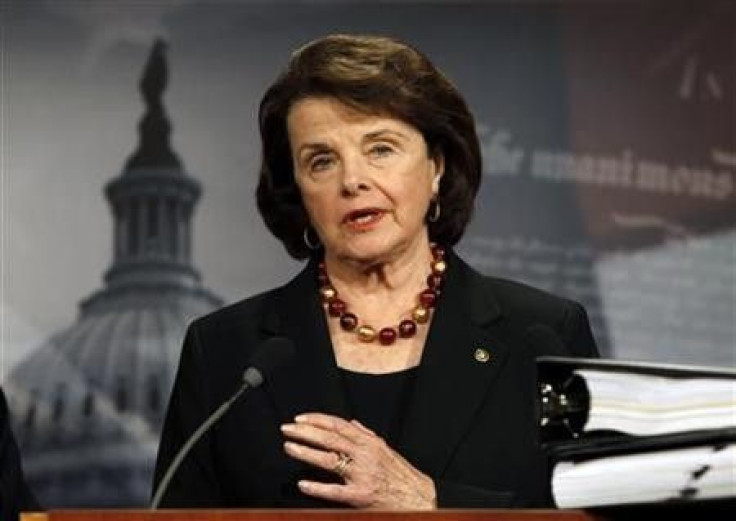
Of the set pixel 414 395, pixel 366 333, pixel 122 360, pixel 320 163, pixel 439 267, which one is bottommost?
pixel 414 395

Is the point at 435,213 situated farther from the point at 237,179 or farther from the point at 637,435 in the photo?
the point at 237,179

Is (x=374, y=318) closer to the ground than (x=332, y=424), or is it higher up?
higher up

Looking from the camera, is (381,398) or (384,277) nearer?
(381,398)

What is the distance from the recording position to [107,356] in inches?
166

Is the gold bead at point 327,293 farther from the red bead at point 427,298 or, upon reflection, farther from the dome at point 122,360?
the dome at point 122,360

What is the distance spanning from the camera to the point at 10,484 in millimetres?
2547

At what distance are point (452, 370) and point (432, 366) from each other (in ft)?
0.09

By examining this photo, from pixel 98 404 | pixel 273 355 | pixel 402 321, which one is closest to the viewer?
pixel 273 355

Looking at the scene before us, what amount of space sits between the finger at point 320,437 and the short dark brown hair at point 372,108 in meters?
0.56

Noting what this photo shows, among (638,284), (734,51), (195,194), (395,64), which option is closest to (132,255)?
(195,194)

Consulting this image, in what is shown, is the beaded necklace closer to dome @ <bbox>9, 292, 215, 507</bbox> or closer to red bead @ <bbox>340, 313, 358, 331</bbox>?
red bead @ <bbox>340, 313, 358, 331</bbox>

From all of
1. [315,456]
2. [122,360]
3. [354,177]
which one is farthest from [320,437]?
[122,360]

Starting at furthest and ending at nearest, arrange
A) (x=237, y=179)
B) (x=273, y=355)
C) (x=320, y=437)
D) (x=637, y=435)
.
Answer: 1. (x=237, y=179)
2. (x=273, y=355)
3. (x=320, y=437)
4. (x=637, y=435)

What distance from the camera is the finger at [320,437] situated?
7.00 ft
